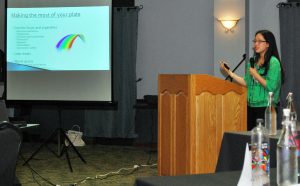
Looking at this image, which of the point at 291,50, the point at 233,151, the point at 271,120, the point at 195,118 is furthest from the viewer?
the point at 291,50

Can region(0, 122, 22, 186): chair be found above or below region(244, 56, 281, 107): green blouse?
below

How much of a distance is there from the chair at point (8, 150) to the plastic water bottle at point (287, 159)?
2.76 ft

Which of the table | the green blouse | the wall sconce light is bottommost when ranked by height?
the table

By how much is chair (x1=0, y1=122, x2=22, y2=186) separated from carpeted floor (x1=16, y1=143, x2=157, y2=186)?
→ 3477mm

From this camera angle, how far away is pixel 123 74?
8211 mm

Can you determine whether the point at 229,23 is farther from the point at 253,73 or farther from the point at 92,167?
the point at 253,73

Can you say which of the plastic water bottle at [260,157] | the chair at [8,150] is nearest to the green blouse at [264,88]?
the plastic water bottle at [260,157]

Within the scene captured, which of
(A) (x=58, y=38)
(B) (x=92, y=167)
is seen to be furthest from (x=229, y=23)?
(B) (x=92, y=167)

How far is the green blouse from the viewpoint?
4.00 m

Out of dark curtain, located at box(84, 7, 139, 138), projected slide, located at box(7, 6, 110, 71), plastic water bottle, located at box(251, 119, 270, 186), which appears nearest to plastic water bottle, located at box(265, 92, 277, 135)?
plastic water bottle, located at box(251, 119, 270, 186)

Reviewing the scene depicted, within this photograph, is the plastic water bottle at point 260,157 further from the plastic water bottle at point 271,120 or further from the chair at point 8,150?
the plastic water bottle at point 271,120

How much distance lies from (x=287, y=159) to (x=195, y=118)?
81.9 inches

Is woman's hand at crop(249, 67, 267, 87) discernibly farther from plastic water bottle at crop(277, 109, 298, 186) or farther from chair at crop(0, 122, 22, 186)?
chair at crop(0, 122, 22, 186)

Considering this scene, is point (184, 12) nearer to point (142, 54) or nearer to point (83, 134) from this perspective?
point (142, 54)
